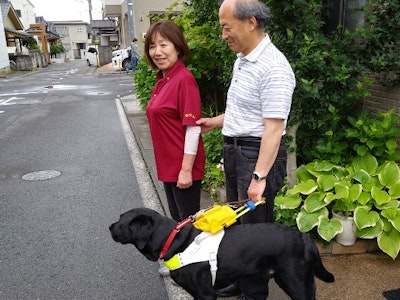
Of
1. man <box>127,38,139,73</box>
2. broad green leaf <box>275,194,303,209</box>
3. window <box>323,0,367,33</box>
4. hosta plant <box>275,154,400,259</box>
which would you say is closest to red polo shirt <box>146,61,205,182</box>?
broad green leaf <box>275,194,303,209</box>

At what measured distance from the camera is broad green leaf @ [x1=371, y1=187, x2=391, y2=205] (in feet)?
10.3

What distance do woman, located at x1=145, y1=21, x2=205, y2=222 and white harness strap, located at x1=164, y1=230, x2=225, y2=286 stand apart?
0.52 meters

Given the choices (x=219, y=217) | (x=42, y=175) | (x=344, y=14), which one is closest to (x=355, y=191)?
(x=219, y=217)

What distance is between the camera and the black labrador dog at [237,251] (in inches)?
86.1

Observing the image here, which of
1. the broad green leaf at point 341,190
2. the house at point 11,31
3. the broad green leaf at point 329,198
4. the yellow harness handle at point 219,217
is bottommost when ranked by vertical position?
the broad green leaf at point 329,198

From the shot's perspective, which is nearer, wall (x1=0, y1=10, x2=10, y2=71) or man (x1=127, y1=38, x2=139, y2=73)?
man (x1=127, y1=38, x2=139, y2=73)

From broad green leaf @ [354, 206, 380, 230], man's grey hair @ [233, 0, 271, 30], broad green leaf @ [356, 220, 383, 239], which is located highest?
man's grey hair @ [233, 0, 271, 30]

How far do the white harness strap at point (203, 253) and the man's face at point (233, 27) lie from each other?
108 centimetres

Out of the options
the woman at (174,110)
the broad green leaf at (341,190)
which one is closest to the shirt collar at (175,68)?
the woman at (174,110)

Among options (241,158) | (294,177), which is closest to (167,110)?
(241,158)

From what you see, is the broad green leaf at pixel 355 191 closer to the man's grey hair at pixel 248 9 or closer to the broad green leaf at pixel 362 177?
the broad green leaf at pixel 362 177

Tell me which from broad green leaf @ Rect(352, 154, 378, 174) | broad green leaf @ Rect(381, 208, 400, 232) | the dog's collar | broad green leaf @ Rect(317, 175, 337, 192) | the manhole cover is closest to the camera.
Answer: the dog's collar

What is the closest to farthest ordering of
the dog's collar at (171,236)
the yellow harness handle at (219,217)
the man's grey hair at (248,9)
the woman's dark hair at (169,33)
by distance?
the man's grey hair at (248,9) → the yellow harness handle at (219,217) → the dog's collar at (171,236) → the woman's dark hair at (169,33)

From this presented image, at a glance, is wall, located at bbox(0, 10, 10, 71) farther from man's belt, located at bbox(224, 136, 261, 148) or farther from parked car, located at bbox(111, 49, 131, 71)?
man's belt, located at bbox(224, 136, 261, 148)
